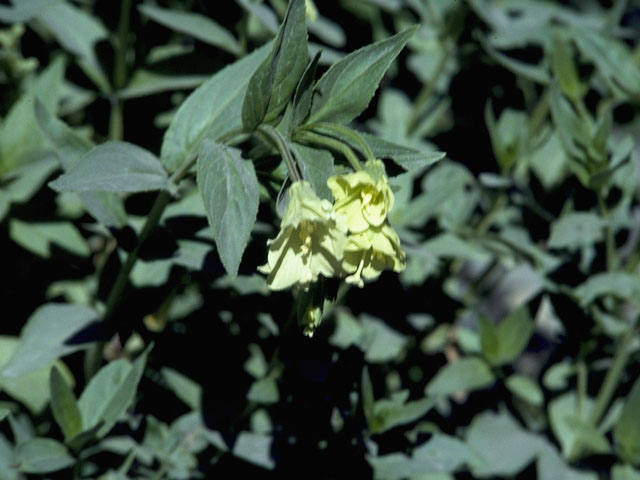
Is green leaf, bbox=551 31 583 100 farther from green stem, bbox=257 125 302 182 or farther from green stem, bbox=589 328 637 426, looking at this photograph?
green stem, bbox=257 125 302 182

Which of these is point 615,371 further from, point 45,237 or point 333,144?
point 45,237

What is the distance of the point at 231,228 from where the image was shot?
1158 mm

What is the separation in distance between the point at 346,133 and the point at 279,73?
0.54ft

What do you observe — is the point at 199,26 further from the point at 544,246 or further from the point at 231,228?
the point at 544,246

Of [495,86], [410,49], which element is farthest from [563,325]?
[410,49]

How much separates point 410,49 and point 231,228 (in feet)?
5.78

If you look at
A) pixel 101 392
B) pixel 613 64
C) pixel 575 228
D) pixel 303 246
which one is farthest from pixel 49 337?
pixel 613 64

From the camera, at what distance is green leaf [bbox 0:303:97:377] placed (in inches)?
61.6

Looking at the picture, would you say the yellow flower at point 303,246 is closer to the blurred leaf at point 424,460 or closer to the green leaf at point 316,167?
the green leaf at point 316,167

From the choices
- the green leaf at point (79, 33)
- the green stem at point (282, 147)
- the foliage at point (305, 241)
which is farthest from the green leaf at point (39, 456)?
the green leaf at point (79, 33)

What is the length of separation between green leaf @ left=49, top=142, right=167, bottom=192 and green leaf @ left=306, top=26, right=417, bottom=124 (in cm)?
32

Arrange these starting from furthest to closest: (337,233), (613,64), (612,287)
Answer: (613,64) → (612,287) → (337,233)

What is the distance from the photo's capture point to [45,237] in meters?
1.92

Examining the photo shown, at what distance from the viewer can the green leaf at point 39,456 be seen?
1491mm
